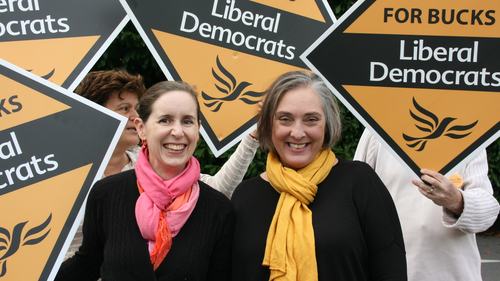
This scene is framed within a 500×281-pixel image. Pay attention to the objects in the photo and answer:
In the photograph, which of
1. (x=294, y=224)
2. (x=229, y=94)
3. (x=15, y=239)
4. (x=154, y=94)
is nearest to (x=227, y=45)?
(x=229, y=94)

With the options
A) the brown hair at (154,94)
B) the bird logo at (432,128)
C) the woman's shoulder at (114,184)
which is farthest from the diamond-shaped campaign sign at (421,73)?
the woman's shoulder at (114,184)

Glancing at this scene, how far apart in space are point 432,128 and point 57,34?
6.67ft

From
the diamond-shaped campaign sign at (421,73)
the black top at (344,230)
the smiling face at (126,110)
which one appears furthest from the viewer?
the smiling face at (126,110)

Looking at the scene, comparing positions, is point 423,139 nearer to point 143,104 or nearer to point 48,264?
point 143,104

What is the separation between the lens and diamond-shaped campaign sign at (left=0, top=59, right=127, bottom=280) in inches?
70.7

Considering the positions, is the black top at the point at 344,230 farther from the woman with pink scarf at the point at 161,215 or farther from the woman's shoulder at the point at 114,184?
the woman's shoulder at the point at 114,184

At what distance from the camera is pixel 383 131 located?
6.24 ft

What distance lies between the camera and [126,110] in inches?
104

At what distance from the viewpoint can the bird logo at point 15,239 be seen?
1.76 m

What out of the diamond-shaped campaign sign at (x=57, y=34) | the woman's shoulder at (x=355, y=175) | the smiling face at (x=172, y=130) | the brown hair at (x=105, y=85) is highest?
the diamond-shaped campaign sign at (x=57, y=34)

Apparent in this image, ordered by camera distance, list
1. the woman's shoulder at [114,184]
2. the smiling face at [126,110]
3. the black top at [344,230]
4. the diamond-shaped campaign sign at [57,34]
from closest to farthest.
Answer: the black top at [344,230] → the woman's shoulder at [114,184] → the diamond-shaped campaign sign at [57,34] → the smiling face at [126,110]

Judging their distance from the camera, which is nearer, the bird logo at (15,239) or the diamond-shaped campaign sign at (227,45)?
the bird logo at (15,239)

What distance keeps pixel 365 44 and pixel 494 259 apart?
213 inches

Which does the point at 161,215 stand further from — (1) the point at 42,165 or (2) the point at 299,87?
(2) the point at 299,87
